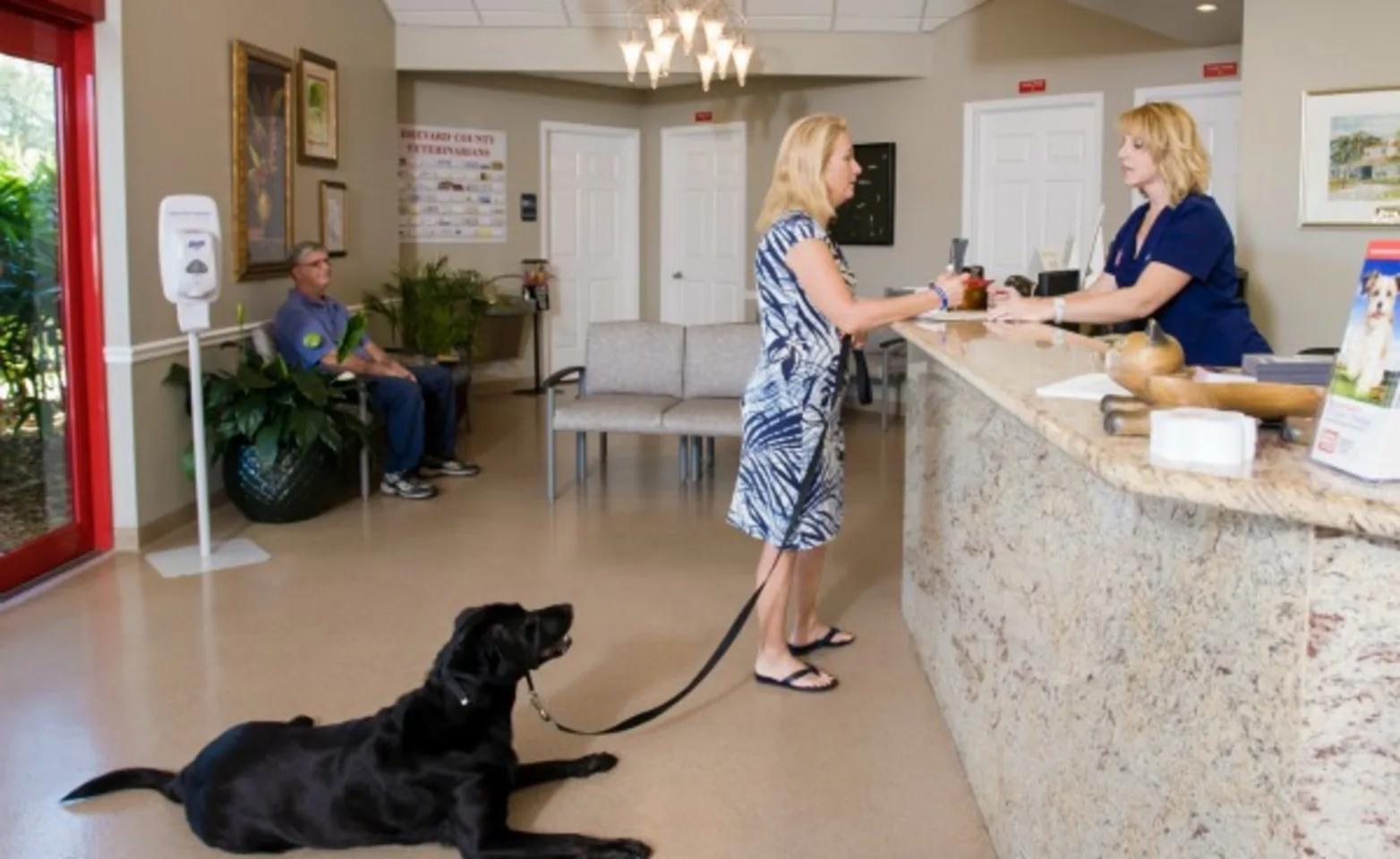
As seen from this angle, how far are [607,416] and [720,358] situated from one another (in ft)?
2.24

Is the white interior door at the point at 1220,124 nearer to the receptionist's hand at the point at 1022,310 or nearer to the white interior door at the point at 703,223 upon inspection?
the white interior door at the point at 703,223

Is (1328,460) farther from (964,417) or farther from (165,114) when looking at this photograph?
(165,114)

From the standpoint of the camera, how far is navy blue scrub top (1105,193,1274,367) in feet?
9.73

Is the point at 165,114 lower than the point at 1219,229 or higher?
higher

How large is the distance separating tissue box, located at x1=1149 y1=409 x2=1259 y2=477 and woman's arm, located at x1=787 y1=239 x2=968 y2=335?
1.71 metres

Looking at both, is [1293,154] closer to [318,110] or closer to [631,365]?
[631,365]

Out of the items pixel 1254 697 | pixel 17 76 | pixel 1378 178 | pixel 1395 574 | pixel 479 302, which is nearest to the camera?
pixel 1395 574

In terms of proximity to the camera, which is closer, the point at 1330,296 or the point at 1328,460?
the point at 1328,460

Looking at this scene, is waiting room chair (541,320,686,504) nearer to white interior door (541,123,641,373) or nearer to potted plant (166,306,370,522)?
potted plant (166,306,370,522)

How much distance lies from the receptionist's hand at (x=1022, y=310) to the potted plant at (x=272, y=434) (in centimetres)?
326

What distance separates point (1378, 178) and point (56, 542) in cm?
532

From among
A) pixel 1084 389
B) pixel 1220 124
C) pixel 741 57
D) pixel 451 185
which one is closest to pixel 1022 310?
pixel 1084 389

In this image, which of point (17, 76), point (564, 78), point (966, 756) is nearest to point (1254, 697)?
point (966, 756)

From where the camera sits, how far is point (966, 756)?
317cm
